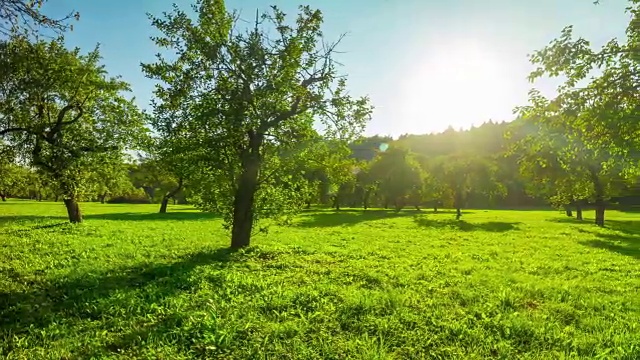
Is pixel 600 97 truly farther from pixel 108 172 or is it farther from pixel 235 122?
pixel 108 172

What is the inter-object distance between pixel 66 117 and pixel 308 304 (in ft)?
93.1

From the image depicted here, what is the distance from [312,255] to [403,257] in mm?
4418

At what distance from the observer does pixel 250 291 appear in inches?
470

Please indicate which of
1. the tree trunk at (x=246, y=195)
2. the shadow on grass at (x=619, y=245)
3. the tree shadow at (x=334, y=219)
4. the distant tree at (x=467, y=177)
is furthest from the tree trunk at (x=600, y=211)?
the tree trunk at (x=246, y=195)

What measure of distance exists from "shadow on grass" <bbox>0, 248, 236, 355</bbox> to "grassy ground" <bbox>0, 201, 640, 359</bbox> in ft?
0.17

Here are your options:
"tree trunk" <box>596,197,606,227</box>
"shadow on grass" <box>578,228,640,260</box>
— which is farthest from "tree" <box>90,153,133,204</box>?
"tree trunk" <box>596,197,606,227</box>

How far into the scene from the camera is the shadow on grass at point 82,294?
9367mm

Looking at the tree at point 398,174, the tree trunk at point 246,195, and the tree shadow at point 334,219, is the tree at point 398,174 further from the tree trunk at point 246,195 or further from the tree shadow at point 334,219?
the tree trunk at point 246,195

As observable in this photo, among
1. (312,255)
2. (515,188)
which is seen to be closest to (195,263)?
(312,255)

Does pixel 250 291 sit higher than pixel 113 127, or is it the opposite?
pixel 113 127

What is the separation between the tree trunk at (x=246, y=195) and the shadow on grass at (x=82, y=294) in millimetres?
4886

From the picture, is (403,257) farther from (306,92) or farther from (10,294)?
(10,294)

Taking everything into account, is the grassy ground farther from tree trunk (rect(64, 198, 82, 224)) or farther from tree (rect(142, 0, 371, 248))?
tree trunk (rect(64, 198, 82, 224))

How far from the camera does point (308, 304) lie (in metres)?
10.6
